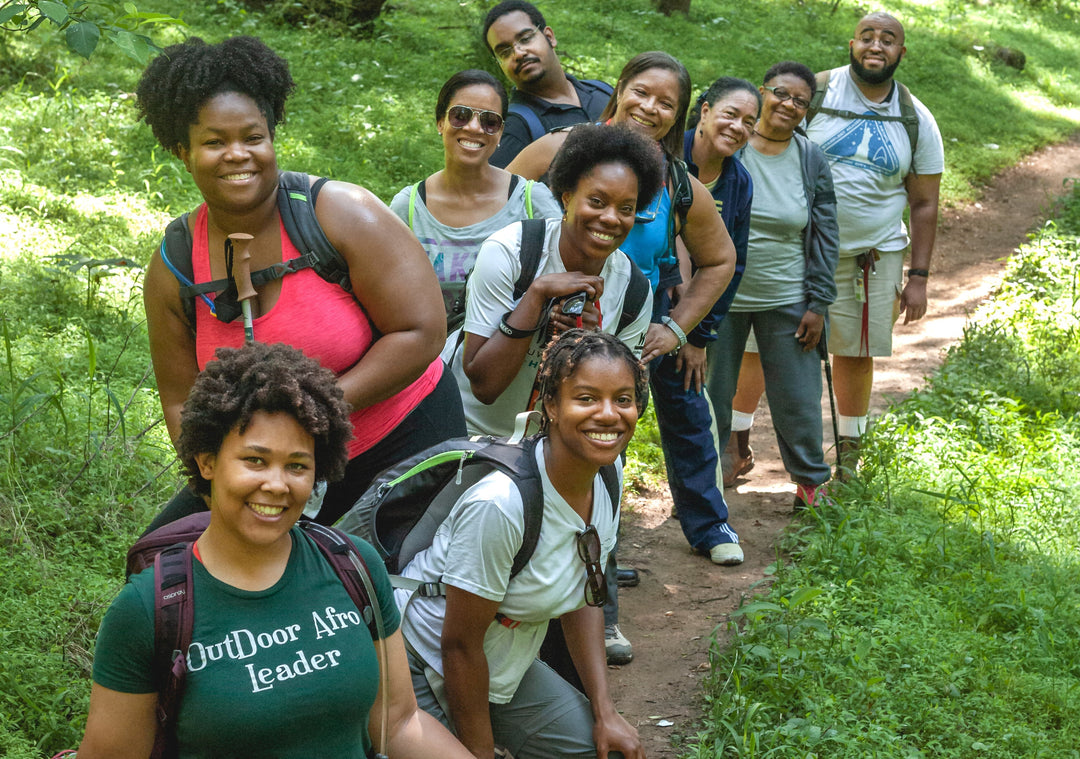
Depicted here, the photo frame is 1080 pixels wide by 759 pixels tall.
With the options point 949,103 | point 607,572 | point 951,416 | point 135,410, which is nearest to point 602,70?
point 949,103

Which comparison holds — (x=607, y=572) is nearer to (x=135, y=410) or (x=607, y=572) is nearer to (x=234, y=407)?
(x=234, y=407)

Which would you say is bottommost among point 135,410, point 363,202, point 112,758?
point 135,410

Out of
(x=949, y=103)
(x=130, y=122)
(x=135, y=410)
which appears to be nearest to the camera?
(x=135, y=410)

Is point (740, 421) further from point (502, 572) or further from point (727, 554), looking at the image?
point (502, 572)

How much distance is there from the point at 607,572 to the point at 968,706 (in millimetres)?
1408

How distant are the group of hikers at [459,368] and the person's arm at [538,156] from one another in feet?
0.04

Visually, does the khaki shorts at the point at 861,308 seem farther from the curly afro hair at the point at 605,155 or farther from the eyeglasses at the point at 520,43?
the curly afro hair at the point at 605,155

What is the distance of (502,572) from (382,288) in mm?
819

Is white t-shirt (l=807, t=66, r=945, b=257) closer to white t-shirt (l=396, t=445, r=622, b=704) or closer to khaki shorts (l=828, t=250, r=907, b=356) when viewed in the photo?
khaki shorts (l=828, t=250, r=907, b=356)

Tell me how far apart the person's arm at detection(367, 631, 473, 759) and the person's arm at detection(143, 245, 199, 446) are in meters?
0.91

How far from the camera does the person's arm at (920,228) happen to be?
20.2ft

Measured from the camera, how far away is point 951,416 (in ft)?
22.4

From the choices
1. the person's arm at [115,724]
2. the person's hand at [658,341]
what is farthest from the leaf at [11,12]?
the person's hand at [658,341]

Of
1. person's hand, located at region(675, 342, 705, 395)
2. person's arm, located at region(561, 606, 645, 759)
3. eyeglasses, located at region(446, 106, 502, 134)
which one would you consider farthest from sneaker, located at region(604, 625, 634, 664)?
eyeglasses, located at region(446, 106, 502, 134)
